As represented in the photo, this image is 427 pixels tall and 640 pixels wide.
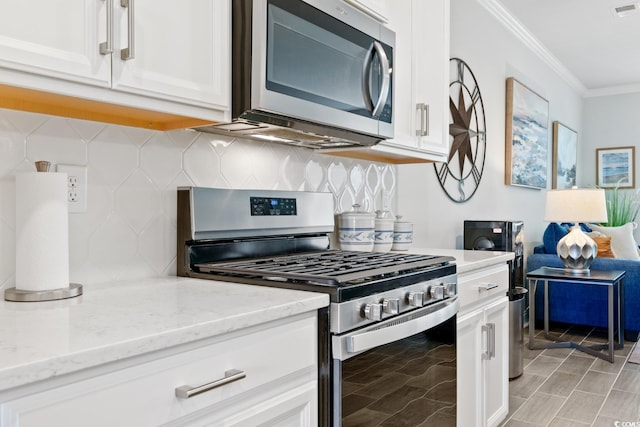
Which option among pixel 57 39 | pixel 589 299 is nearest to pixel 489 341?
pixel 57 39

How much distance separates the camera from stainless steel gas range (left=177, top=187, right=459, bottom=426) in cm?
131

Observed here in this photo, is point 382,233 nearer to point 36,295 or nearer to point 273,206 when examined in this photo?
point 273,206

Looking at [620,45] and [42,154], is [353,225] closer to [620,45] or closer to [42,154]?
[42,154]

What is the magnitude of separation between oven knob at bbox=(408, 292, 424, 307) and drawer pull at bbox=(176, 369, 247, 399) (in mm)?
670

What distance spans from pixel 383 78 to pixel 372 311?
0.94 metres

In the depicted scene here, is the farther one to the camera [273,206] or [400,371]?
[273,206]

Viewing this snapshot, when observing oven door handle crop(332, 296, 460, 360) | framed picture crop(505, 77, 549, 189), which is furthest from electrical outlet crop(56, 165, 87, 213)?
framed picture crop(505, 77, 549, 189)

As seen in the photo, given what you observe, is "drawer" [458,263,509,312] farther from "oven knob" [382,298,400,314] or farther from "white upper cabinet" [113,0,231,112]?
"white upper cabinet" [113,0,231,112]

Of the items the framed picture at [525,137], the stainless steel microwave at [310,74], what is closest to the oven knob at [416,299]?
the stainless steel microwave at [310,74]

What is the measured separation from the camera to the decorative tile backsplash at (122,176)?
1293mm

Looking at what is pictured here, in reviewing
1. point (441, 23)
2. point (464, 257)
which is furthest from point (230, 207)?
point (441, 23)

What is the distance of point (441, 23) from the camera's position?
8.03 ft

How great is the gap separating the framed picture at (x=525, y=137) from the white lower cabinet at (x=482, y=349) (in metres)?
2.29

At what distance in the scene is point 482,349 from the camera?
2232 millimetres
